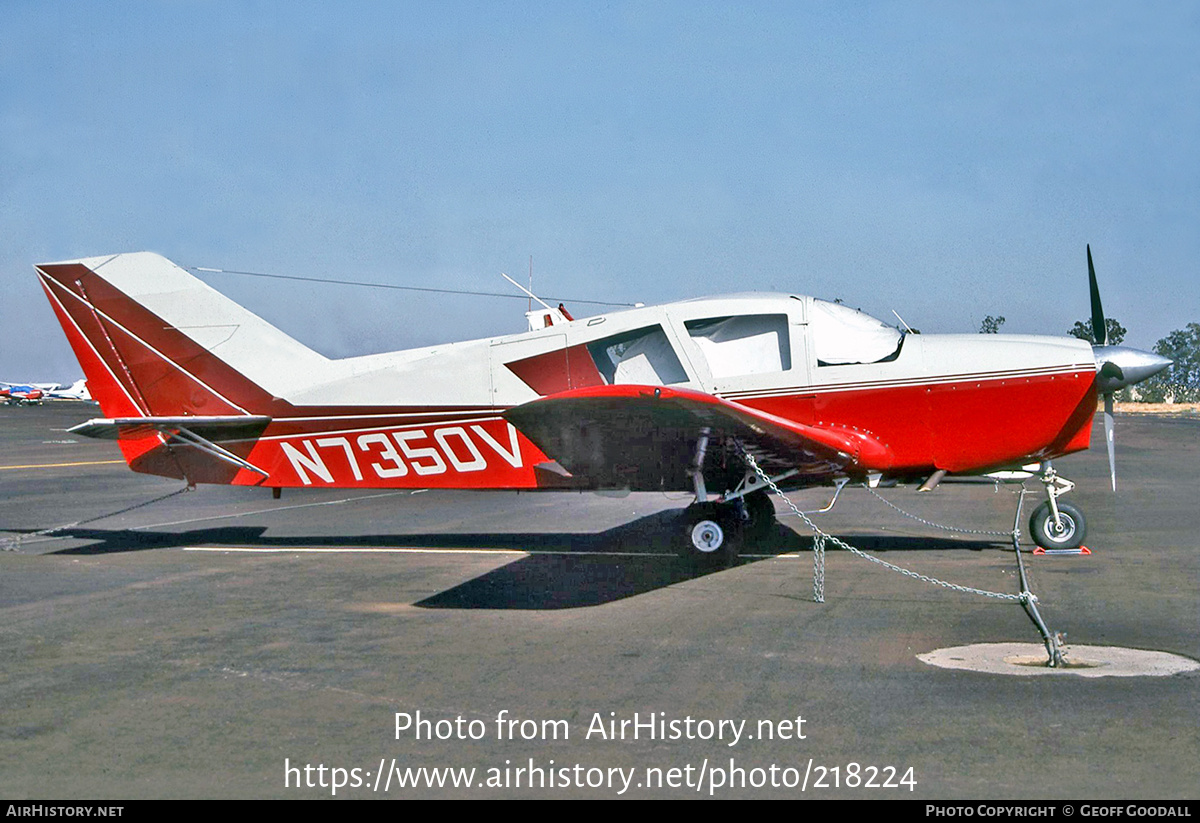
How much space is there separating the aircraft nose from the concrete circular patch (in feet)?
13.7

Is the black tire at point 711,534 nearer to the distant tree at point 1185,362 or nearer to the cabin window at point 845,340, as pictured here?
the cabin window at point 845,340

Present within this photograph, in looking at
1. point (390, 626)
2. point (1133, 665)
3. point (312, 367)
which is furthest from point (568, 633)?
point (312, 367)

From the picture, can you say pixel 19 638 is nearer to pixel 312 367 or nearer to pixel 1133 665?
pixel 312 367

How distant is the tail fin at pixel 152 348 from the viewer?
37.7 feet

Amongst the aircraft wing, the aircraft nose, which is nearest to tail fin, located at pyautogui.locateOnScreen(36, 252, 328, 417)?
the aircraft wing

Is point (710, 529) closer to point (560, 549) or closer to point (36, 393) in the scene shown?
point (560, 549)

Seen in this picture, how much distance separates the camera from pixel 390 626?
24.9 ft

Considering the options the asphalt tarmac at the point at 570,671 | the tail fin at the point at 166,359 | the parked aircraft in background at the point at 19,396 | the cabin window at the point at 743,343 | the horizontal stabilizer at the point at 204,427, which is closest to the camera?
the asphalt tarmac at the point at 570,671

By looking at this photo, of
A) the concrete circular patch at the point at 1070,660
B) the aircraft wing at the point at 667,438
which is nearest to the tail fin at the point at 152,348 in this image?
the aircraft wing at the point at 667,438

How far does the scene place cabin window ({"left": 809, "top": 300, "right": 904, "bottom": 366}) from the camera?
1025 centimetres

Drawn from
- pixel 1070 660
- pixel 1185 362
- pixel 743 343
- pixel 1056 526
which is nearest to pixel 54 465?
pixel 743 343

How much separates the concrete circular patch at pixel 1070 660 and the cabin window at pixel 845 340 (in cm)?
403

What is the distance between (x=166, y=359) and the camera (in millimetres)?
11500

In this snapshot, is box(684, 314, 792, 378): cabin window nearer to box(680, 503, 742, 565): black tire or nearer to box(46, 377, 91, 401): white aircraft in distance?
box(680, 503, 742, 565): black tire
